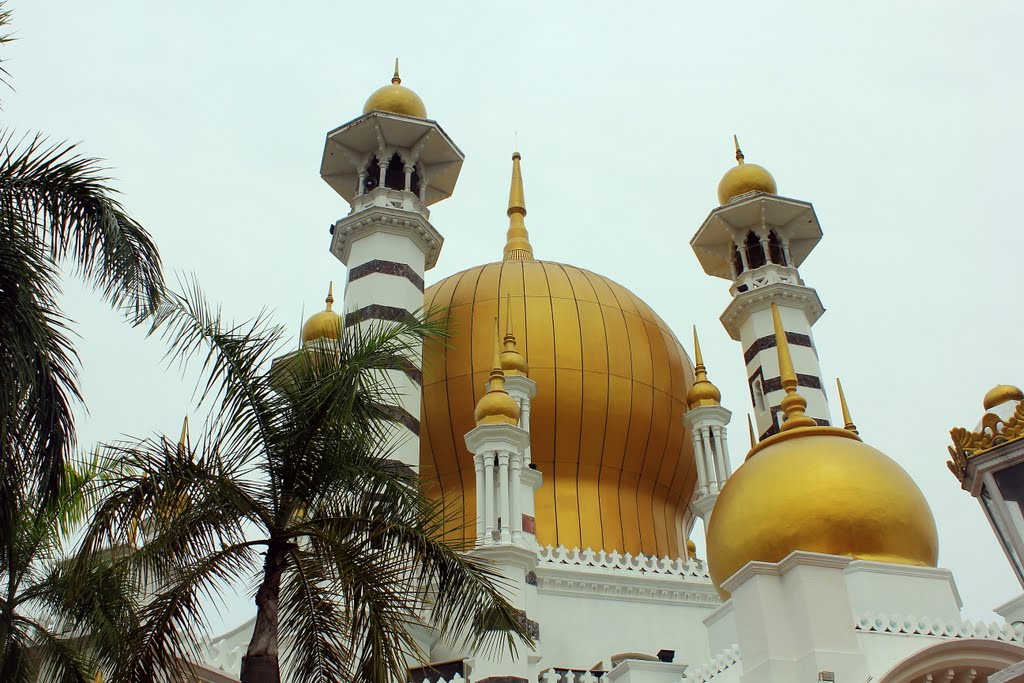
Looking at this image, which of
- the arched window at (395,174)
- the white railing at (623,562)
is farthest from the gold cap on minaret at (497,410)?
the arched window at (395,174)

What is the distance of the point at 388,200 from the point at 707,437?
7971 mm

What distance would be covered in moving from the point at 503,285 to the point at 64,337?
16.6 meters

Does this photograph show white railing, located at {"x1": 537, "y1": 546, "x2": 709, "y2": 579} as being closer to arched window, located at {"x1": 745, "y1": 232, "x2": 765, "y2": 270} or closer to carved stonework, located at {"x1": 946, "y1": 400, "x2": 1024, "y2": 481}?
arched window, located at {"x1": 745, "y1": 232, "x2": 765, "y2": 270}

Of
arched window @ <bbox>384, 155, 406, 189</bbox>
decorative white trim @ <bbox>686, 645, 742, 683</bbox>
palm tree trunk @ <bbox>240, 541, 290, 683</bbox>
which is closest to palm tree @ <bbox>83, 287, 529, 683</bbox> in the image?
palm tree trunk @ <bbox>240, 541, 290, 683</bbox>

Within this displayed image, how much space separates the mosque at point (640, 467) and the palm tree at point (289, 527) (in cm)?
266

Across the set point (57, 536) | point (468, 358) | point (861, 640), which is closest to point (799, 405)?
point (861, 640)

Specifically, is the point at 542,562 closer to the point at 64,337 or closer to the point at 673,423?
the point at 673,423

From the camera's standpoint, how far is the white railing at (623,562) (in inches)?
733

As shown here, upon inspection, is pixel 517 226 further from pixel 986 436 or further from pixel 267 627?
pixel 986 436

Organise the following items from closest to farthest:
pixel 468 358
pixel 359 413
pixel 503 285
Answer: pixel 359 413 → pixel 468 358 → pixel 503 285

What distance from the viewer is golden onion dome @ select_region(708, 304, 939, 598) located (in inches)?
508

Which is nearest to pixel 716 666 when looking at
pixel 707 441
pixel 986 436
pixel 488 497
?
pixel 488 497

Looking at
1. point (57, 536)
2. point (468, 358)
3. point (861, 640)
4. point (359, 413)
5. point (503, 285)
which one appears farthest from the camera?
point (503, 285)

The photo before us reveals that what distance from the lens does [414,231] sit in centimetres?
2089
